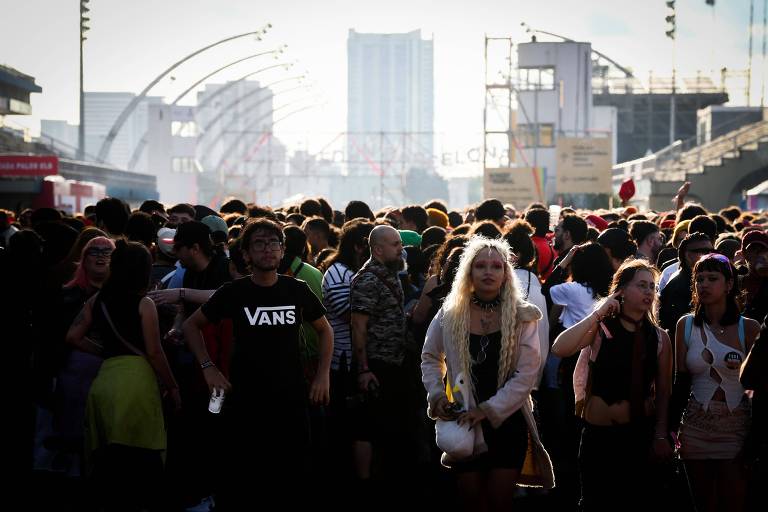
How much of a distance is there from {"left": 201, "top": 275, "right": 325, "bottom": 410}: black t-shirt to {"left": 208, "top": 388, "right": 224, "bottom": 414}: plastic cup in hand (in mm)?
49

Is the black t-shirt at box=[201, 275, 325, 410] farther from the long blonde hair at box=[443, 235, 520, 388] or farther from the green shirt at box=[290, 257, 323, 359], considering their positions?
the green shirt at box=[290, 257, 323, 359]

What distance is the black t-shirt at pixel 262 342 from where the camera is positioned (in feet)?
22.9

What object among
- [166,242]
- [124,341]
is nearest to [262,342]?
[124,341]

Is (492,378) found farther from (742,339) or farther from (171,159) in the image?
(171,159)

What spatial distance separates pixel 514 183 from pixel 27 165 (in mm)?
16088

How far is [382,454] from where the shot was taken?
→ 29.1 ft

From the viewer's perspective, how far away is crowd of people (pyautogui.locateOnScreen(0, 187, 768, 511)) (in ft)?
21.4

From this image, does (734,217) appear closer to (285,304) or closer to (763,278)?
(763,278)

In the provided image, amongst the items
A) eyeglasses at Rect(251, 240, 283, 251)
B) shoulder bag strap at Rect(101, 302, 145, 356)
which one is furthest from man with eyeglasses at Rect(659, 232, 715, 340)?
shoulder bag strap at Rect(101, 302, 145, 356)

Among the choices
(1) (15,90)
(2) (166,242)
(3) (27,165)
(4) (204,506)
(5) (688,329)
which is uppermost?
(1) (15,90)

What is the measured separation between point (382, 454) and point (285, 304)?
2174 millimetres

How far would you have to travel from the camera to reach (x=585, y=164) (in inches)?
1757

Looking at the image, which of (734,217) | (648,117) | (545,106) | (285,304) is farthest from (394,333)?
(648,117)

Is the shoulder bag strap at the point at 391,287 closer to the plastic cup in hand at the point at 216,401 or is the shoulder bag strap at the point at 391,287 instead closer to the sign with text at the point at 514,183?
the plastic cup in hand at the point at 216,401
